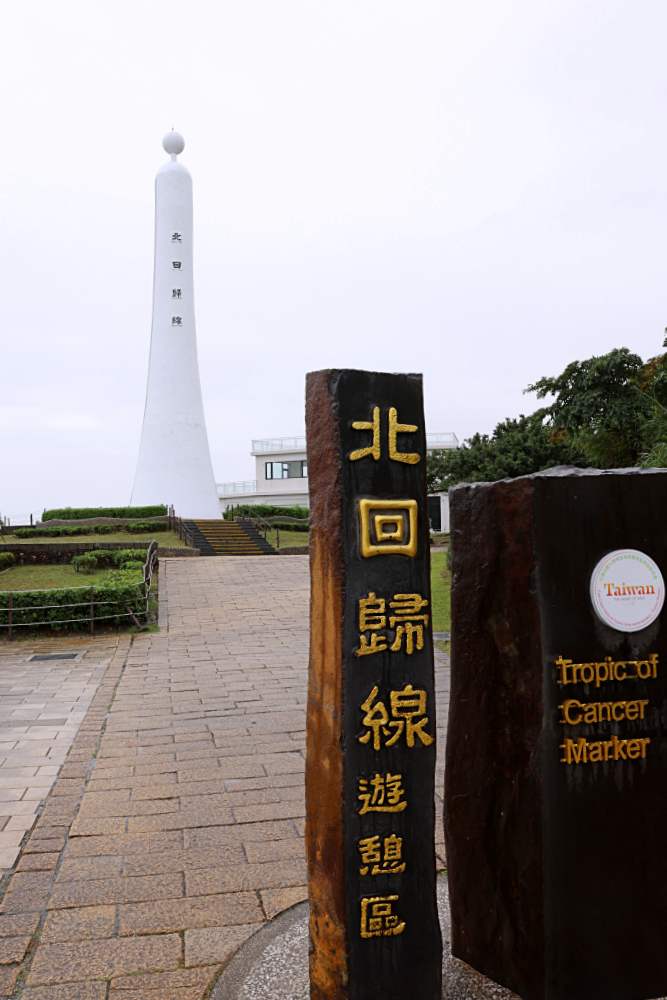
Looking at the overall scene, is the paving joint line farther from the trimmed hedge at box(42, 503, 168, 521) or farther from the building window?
the building window

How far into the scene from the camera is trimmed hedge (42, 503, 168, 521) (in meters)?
31.0

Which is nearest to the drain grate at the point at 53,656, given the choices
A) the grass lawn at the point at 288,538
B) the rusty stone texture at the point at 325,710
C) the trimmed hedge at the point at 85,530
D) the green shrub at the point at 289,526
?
the rusty stone texture at the point at 325,710

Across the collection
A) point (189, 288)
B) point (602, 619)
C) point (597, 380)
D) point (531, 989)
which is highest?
point (189, 288)

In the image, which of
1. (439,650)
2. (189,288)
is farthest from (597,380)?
(189,288)

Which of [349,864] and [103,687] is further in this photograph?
[103,687]

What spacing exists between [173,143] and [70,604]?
27727 millimetres

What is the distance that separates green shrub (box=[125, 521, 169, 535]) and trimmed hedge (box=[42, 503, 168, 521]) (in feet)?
5.63

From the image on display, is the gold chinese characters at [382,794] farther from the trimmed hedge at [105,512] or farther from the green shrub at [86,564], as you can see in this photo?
the trimmed hedge at [105,512]

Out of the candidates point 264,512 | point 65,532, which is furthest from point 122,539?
point 264,512

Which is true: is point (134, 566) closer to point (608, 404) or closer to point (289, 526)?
point (608, 404)

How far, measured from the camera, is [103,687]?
8219 mm

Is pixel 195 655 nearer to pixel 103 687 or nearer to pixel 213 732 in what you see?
pixel 103 687

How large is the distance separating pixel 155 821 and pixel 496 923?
7.21 ft

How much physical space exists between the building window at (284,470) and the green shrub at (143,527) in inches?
619
